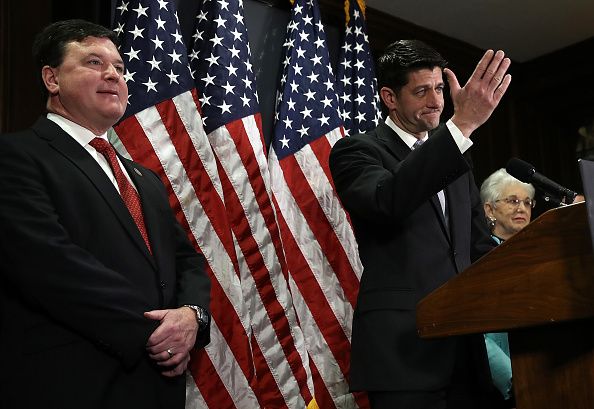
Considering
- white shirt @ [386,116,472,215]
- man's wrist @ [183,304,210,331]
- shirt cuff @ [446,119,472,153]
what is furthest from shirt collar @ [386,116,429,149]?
man's wrist @ [183,304,210,331]

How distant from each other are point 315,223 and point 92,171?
57.4 inches

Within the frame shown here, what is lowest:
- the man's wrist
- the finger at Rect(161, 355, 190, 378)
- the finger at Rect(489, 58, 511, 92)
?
the finger at Rect(161, 355, 190, 378)

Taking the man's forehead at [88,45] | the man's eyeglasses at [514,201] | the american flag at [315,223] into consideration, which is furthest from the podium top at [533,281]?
the man's eyeglasses at [514,201]

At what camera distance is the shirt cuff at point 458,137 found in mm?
1864

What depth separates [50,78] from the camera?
216cm

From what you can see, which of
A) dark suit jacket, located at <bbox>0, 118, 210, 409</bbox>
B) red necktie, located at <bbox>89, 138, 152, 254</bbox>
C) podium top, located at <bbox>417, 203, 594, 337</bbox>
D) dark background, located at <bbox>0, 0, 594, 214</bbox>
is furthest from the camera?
dark background, located at <bbox>0, 0, 594, 214</bbox>

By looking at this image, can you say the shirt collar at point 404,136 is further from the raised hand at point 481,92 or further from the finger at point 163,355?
the finger at point 163,355

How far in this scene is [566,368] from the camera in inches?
53.7

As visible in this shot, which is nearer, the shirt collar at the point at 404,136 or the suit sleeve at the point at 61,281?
the suit sleeve at the point at 61,281

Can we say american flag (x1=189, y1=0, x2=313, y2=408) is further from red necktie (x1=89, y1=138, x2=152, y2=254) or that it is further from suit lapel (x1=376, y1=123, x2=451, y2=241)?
red necktie (x1=89, y1=138, x2=152, y2=254)

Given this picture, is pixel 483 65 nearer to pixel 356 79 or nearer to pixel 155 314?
pixel 155 314

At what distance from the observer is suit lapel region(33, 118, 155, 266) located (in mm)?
1915

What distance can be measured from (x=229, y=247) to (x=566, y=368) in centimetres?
168

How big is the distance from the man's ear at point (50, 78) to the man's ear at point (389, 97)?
3.36 feet
